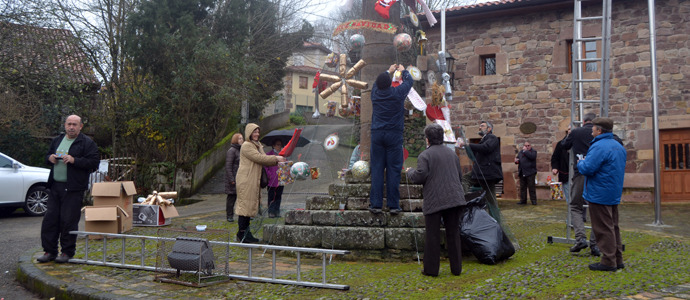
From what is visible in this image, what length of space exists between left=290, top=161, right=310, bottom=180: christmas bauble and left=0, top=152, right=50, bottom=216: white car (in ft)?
23.7

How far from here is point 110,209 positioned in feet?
25.0

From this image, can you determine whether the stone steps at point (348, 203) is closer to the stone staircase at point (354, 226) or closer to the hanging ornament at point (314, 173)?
the stone staircase at point (354, 226)

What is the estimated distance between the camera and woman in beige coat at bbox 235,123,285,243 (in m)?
6.68

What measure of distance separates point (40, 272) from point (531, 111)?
12.4 metres

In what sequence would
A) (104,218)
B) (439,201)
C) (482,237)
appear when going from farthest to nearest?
(104,218) < (482,237) < (439,201)

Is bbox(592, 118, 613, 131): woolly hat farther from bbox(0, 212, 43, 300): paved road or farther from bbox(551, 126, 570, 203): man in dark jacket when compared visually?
bbox(0, 212, 43, 300): paved road

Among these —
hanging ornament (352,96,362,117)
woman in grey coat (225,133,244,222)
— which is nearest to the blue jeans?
hanging ornament (352,96,362,117)

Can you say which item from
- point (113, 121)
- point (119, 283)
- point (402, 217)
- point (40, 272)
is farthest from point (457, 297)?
point (113, 121)

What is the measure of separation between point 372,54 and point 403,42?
1.88 feet

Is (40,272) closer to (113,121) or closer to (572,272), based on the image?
(572,272)

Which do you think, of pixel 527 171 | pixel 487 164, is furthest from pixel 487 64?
pixel 487 164

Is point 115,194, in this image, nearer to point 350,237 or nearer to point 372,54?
point 350,237

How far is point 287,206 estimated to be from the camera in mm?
7523

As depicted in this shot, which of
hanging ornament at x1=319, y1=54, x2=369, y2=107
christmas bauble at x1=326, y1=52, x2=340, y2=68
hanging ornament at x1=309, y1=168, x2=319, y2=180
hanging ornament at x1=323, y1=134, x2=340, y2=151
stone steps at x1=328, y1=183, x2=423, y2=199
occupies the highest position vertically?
christmas bauble at x1=326, y1=52, x2=340, y2=68
